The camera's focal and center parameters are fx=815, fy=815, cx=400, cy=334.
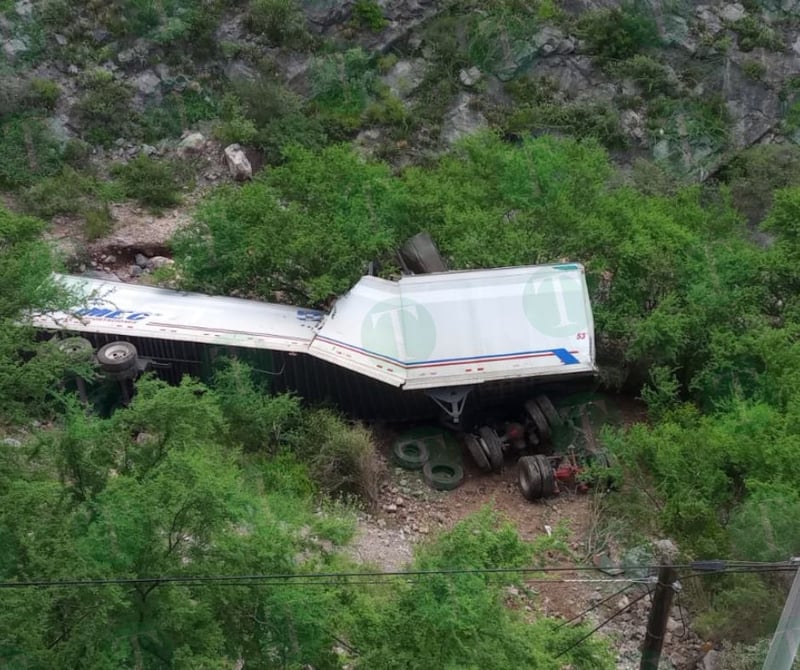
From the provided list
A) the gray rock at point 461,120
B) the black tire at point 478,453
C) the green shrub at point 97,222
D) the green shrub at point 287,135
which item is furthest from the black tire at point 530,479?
the gray rock at point 461,120

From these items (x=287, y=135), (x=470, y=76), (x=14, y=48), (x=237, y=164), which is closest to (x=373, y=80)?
(x=470, y=76)

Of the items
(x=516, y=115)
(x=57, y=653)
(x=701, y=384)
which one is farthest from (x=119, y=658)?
(x=516, y=115)

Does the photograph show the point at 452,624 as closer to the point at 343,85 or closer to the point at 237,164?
the point at 237,164

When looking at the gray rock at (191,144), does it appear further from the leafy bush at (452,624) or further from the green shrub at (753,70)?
the leafy bush at (452,624)

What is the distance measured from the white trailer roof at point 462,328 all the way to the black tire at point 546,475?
121 cm

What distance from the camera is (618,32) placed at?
2097 cm

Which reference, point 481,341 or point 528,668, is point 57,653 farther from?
point 481,341

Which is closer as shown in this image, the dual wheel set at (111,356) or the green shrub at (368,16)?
the dual wheel set at (111,356)

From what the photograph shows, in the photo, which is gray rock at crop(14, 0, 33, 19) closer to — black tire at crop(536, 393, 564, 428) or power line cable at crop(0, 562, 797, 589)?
black tire at crop(536, 393, 564, 428)

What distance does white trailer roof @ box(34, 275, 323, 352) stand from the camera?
1156 cm

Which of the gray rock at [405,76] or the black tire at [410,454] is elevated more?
the gray rock at [405,76]

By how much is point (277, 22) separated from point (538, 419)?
13.4 meters

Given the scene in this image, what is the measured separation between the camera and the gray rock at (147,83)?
19234 millimetres

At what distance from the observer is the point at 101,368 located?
1096cm
